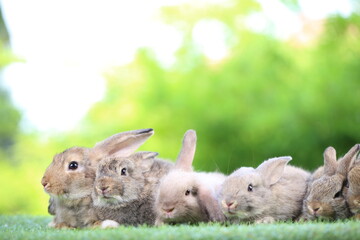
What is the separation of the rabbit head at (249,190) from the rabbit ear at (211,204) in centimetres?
9

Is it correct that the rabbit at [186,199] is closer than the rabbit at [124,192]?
Yes

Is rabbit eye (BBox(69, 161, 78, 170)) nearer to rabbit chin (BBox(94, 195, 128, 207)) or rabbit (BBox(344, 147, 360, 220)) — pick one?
rabbit chin (BBox(94, 195, 128, 207))

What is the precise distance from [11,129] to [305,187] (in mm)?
7937

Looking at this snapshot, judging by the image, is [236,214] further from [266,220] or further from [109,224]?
[109,224]

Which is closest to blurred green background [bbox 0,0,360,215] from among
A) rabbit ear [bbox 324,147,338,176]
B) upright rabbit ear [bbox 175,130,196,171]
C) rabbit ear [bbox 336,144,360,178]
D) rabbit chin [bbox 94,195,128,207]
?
upright rabbit ear [bbox 175,130,196,171]

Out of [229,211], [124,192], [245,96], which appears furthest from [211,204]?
[245,96]

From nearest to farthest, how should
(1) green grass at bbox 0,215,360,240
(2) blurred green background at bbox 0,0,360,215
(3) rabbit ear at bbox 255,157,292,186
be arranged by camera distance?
1. (1) green grass at bbox 0,215,360,240
2. (3) rabbit ear at bbox 255,157,292,186
3. (2) blurred green background at bbox 0,0,360,215

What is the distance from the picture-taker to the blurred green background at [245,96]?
7504 millimetres

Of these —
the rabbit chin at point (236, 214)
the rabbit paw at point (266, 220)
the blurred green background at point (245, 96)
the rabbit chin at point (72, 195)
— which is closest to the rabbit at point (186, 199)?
the rabbit chin at point (236, 214)

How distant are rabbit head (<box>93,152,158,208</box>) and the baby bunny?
566mm

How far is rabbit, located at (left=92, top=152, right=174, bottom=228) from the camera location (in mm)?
3547

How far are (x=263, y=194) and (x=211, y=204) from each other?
1.10 ft

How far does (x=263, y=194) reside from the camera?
3.54 m

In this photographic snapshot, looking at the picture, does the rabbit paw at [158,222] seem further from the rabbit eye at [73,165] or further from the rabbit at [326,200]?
the rabbit at [326,200]
